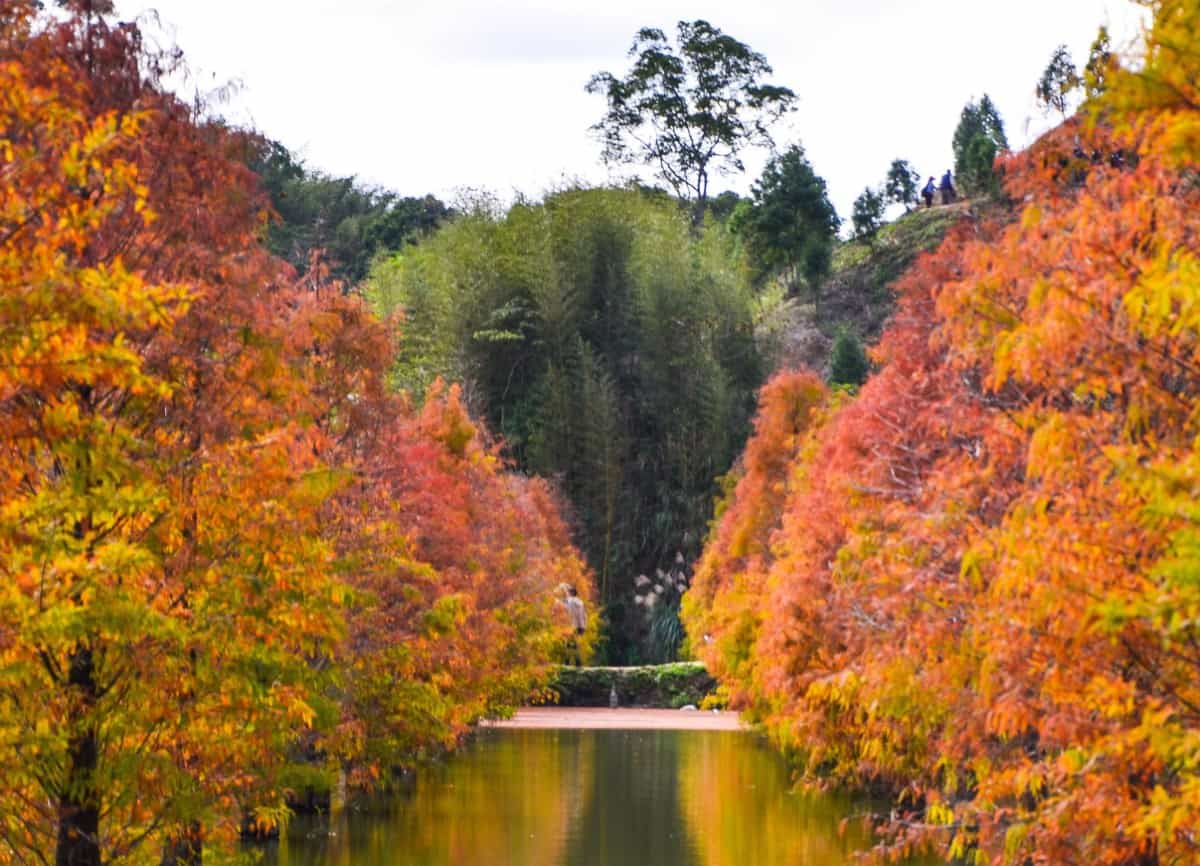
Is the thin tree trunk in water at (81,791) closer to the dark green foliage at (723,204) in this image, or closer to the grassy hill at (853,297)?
the grassy hill at (853,297)

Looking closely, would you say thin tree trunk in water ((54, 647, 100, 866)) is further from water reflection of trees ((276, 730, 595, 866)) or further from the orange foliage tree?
water reflection of trees ((276, 730, 595, 866))

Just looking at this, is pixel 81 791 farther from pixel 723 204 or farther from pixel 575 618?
pixel 723 204

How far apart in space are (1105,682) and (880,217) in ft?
277

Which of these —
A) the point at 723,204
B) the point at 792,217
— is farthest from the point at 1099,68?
the point at 723,204

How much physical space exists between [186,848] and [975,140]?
6345cm

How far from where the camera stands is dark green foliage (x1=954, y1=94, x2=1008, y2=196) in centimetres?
7069

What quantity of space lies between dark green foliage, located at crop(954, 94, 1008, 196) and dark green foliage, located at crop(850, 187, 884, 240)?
4508 millimetres

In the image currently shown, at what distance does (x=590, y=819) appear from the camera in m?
27.1

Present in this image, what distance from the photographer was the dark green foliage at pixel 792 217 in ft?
256

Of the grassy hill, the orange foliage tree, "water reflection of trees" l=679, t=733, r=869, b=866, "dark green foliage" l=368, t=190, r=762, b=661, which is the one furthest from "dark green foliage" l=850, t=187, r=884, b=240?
the orange foliage tree

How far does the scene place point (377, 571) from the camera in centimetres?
2128

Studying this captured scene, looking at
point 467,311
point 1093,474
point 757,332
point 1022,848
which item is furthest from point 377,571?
point 757,332

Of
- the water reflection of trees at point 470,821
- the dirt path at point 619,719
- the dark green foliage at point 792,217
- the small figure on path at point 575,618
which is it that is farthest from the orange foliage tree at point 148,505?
the dark green foliage at point 792,217

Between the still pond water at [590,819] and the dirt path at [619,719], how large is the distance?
32.0 ft
